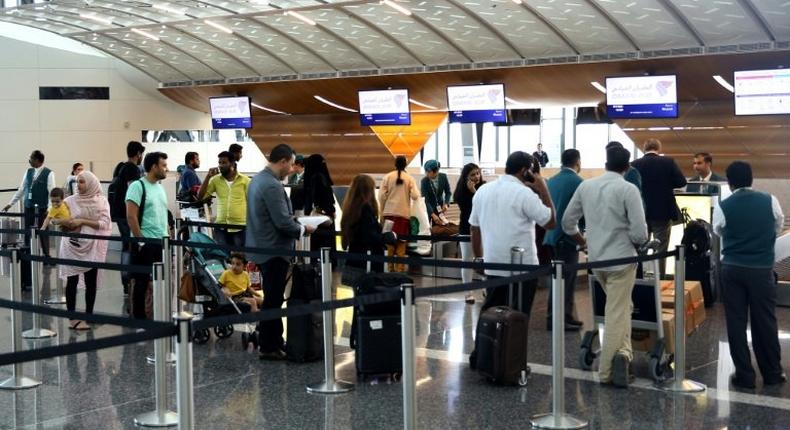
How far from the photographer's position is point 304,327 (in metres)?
9.00

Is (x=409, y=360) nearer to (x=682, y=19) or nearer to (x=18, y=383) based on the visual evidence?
(x=18, y=383)

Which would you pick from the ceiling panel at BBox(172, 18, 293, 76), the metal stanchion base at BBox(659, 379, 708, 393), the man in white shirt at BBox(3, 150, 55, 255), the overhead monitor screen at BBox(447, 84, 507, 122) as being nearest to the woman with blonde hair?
the man in white shirt at BBox(3, 150, 55, 255)

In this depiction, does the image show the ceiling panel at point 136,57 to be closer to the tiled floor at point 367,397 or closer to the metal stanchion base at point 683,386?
the tiled floor at point 367,397

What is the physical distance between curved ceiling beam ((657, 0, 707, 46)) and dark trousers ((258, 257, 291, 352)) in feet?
33.3

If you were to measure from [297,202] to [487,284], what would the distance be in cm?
766

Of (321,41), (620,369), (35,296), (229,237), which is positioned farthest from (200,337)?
(321,41)

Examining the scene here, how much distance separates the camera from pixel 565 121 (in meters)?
35.9

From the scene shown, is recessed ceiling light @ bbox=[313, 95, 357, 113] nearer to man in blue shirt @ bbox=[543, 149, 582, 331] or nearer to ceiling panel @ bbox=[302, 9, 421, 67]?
ceiling panel @ bbox=[302, 9, 421, 67]

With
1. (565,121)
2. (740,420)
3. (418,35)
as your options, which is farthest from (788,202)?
(565,121)

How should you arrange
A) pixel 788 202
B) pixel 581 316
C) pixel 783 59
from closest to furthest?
pixel 581 316 < pixel 788 202 < pixel 783 59

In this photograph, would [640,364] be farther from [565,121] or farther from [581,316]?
[565,121]

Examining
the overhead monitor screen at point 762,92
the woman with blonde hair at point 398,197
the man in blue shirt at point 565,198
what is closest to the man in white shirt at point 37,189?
the woman with blonde hair at point 398,197

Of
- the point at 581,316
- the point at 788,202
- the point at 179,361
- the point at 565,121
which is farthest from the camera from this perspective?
the point at 565,121

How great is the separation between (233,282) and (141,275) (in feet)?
3.64
